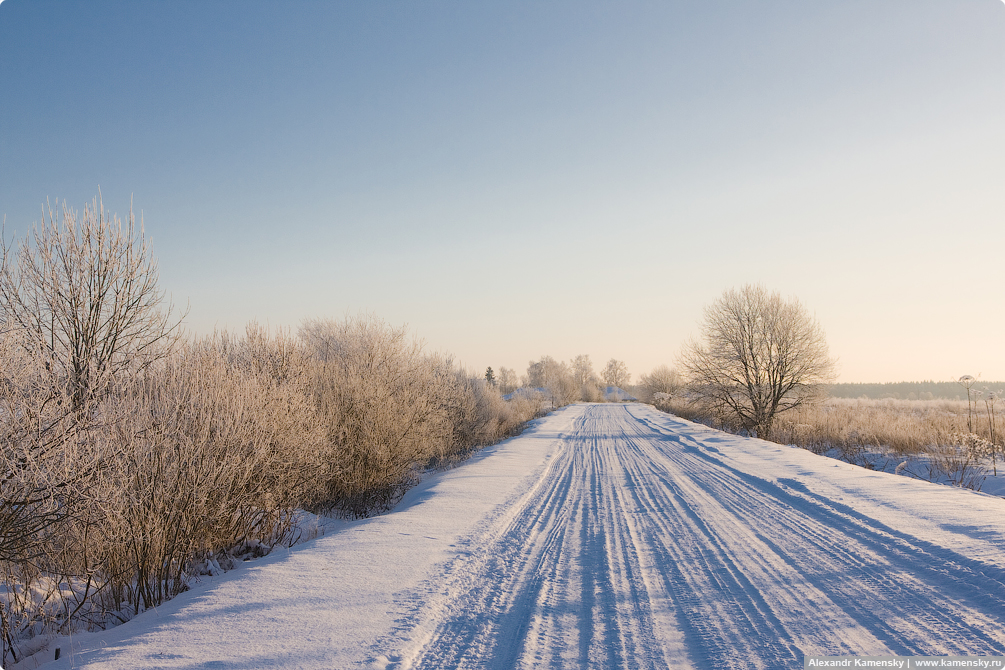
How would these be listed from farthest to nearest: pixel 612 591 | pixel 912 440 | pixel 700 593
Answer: pixel 912 440 < pixel 612 591 < pixel 700 593

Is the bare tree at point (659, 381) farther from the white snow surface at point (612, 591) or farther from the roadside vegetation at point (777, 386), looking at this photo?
the white snow surface at point (612, 591)

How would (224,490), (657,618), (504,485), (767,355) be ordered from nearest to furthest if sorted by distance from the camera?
1. (657,618)
2. (224,490)
3. (504,485)
4. (767,355)

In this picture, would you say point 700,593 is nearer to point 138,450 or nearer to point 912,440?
point 138,450

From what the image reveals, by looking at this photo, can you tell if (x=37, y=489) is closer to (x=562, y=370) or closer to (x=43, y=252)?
(x=43, y=252)

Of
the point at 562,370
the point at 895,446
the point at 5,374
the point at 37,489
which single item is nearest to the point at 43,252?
the point at 5,374

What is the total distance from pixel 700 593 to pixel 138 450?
20.3 feet

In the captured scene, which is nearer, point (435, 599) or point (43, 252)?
point (435, 599)

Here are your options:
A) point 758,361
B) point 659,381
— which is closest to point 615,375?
point 659,381

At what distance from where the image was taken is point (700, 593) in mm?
4875

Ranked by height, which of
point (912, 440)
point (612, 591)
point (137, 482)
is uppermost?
point (137, 482)

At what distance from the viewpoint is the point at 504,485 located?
11.4 m

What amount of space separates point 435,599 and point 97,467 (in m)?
3.86

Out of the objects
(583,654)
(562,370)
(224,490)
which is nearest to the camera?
(583,654)

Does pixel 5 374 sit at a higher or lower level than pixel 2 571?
higher
